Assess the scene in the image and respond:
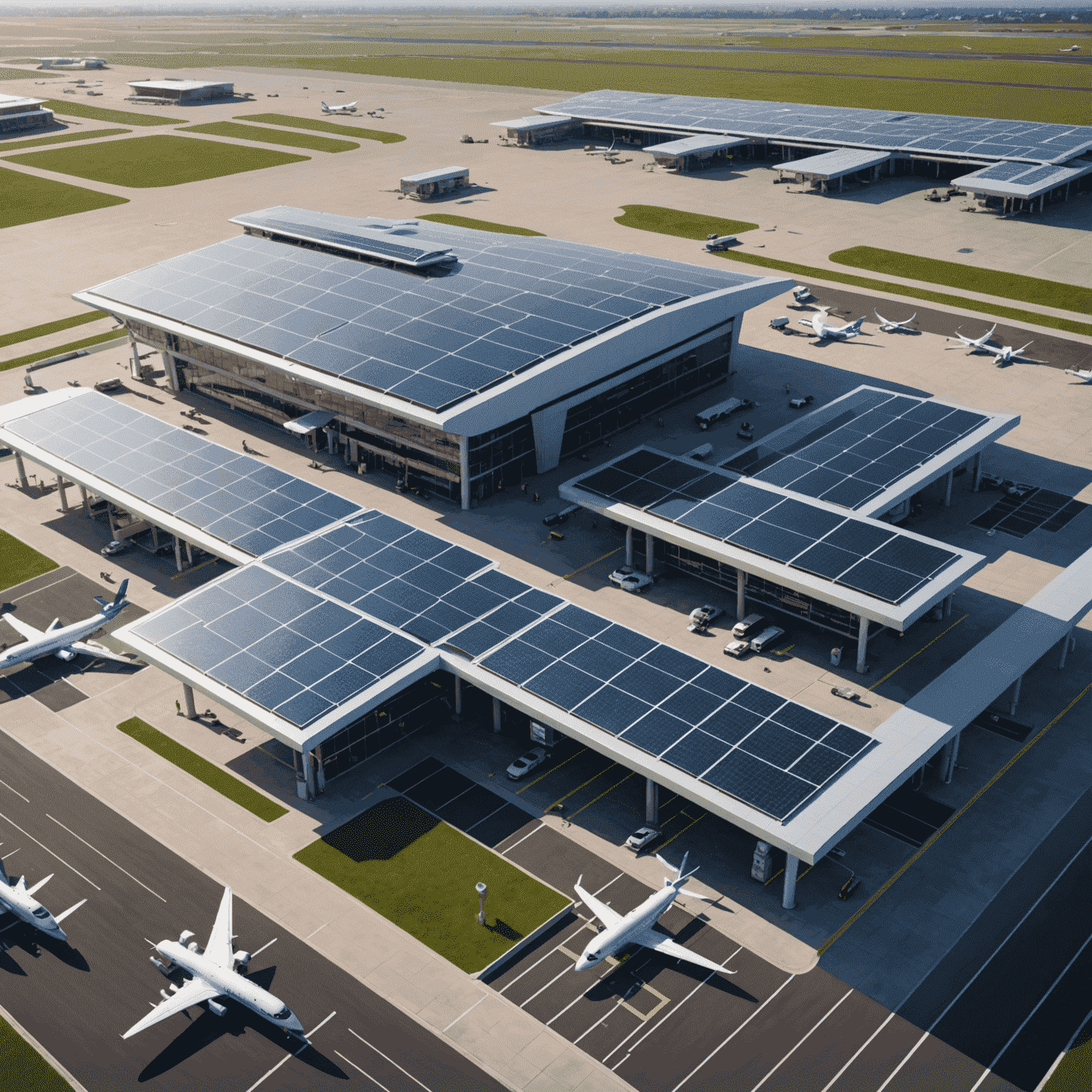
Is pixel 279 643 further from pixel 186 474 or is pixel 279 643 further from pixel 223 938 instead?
pixel 186 474

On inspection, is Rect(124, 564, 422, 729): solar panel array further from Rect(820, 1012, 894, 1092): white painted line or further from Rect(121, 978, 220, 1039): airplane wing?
Rect(820, 1012, 894, 1092): white painted line

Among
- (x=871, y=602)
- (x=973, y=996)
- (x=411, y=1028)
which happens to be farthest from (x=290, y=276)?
(x=973, y=996)

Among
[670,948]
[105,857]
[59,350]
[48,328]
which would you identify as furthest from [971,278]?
[105,857]

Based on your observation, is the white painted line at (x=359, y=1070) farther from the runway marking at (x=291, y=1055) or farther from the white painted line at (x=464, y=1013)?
the white painted line at (x=464, y=1013)

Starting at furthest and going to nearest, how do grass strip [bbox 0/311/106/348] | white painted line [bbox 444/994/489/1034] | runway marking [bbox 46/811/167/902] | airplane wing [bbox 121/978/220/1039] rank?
1. grass strip [bbox 0/311/106/348]
2. runway marking [bbox 46/811/167/902]
3. white painted line [bbox 444/994/489/1034]
4. airplane wing [bbox 121/978/220/1039]

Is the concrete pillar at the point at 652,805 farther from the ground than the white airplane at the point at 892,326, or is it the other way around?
the white airplane at the point at 892,326

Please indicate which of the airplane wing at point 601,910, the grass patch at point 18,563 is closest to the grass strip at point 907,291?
the grass patch at point 18,563

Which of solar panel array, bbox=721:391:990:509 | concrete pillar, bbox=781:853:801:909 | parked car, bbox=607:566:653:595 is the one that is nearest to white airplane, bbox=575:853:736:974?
concrete pillar, bbox=781:853:801:909
